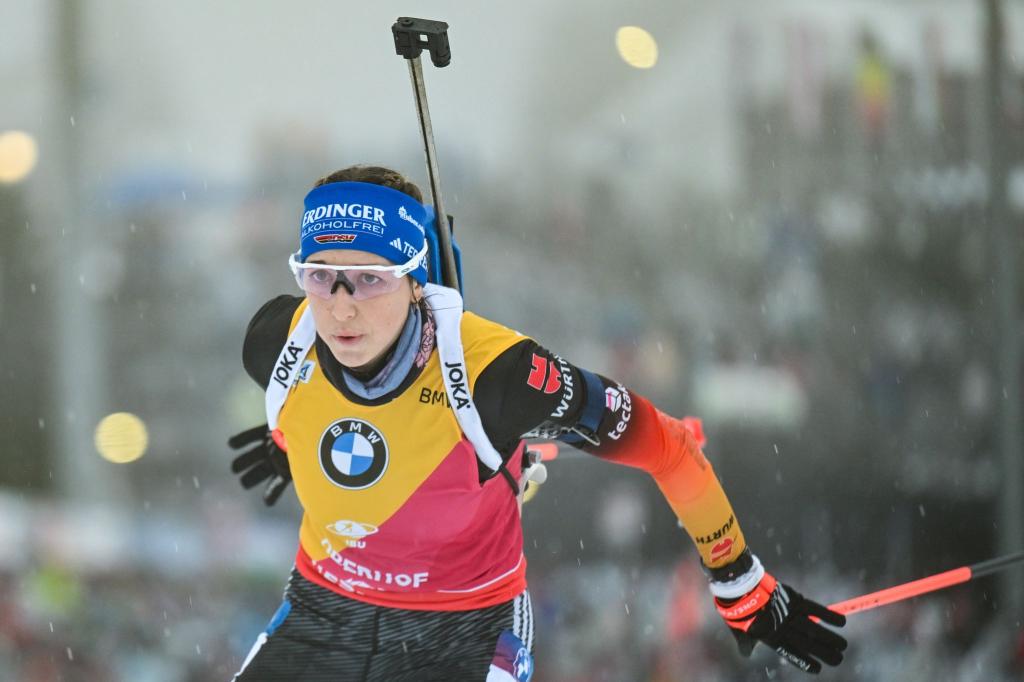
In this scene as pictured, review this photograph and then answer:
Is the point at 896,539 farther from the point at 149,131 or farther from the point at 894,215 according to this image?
the point at 149,131

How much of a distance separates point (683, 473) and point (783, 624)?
45cm

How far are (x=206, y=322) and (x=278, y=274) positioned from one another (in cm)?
81

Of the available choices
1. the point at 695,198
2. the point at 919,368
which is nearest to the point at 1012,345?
the point at 919,368

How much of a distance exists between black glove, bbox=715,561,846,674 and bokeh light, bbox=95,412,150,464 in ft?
29.8

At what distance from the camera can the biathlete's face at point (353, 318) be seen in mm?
2354

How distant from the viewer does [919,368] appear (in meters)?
12.9

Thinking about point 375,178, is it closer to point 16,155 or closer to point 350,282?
point 350,282

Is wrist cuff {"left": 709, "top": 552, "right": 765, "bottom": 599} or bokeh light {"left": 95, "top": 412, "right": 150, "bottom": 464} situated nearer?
wrist cuff {"left": 709, "top": 552, "right": 765, "bottom": 599}

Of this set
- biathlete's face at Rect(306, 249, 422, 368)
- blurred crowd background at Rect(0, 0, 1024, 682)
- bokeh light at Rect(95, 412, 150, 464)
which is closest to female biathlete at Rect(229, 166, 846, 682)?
biathlete's face at Rect(306, 249, 422, 368)

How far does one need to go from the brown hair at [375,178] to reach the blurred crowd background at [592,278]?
6.47m

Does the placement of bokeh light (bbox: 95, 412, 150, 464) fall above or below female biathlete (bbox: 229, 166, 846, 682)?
below

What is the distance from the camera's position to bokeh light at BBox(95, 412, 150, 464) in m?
10.9

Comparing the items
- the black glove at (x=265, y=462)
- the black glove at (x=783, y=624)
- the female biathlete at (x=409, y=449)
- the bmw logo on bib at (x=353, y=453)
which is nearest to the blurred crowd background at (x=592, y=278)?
the black glove at (x=265, y=462)

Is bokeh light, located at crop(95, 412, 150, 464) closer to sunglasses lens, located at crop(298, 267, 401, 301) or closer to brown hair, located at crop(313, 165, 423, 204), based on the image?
brown hair, located at crop(313, 165, 423, 204)
